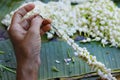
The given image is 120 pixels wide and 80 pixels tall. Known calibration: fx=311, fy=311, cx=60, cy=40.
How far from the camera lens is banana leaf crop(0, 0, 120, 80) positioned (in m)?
1.33

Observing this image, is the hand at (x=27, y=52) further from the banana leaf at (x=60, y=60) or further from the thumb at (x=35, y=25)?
the banana leaf at (x=60, y=60)

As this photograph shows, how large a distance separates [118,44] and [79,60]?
8.4 inches

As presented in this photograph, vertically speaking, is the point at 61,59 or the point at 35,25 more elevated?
the point at 35,25

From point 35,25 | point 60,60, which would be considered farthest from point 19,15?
point 60,60

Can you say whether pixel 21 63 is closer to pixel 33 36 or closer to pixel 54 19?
pixel 33 36

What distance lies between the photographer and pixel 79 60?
1384 millimetres

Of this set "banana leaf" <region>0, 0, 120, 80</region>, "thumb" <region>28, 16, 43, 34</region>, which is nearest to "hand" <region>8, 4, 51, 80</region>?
"thumb" <region>28, 16, 43, 34</region>

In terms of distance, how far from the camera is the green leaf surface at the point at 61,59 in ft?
4.38

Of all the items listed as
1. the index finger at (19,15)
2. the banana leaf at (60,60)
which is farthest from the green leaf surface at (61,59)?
the index finger at (19,15)

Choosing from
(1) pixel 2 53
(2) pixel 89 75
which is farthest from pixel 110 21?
(1) pixel 2 53

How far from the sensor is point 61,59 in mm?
1384

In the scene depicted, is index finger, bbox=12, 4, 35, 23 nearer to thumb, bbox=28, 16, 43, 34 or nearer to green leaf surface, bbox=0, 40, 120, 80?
thumb, bbox=28, 16, 43, 34

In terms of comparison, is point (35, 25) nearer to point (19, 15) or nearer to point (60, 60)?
point (19, 15)

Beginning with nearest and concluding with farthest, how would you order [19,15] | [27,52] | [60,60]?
[27,52] < [19,15] < [60,60]
